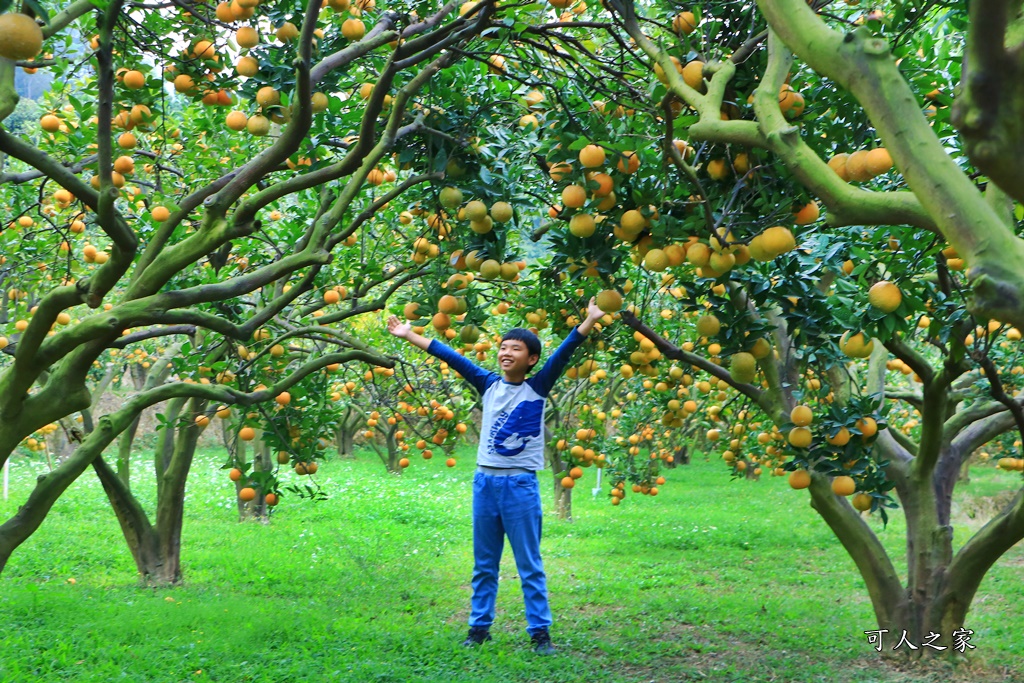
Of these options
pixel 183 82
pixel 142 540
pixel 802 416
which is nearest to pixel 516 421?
pixel 802 416

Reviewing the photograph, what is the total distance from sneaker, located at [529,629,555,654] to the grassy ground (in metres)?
0.07

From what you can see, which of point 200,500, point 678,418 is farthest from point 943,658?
point 200,500

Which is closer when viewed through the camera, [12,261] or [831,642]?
[831,642]

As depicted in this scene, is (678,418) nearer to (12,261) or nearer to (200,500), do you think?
(12,261)

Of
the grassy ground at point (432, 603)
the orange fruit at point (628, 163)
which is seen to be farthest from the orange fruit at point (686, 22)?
the grassy ground at point (432, 603)

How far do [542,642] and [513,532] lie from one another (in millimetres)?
788

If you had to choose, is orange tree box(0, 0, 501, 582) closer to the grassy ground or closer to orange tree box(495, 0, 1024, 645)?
orange tree box(495, 0, 1024, 645)

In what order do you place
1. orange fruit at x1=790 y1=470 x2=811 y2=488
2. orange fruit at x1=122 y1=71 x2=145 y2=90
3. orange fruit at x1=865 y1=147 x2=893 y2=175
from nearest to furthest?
1. orange fruit at x1=865 y1=147 x2=893 y2=175
2. orange fruit at x1=122 y1=71 x2=145 y2=90
3. orange fruit at x1=790 y1=470 x2=811 y2=488

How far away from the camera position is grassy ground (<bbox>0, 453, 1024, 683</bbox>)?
488 cm

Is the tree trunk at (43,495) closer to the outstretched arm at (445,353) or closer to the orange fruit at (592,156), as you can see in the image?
the outstretched arm at (445,353)

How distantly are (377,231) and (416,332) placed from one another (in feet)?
10.5

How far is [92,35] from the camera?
13.3 feet

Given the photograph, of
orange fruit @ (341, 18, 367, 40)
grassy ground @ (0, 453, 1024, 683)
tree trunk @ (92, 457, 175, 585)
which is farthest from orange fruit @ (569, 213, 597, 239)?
tree trunk @ (92, 457, 175, 585)

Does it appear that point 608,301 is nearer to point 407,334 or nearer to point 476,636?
point 407,334
